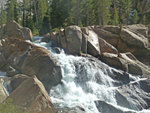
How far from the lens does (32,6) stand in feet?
226

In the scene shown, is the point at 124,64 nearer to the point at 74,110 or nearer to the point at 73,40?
the point at 73,40

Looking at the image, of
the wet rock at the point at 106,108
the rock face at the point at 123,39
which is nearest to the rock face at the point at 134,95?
the wet rock at the point at 106,108

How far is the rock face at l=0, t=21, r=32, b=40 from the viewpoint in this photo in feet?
113

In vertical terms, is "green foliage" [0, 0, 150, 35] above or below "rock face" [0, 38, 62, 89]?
above

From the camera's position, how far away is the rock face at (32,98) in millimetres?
12867

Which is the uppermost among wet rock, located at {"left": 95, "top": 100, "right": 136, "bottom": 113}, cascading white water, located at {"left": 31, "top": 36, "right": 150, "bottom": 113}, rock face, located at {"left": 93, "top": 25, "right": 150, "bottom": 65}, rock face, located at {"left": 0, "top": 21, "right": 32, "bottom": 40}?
rock face, located at {"left": 0, "top": 21, "right": 32, "bottom": 40}

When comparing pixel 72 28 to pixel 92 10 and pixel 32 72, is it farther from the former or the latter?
pixel 92 10

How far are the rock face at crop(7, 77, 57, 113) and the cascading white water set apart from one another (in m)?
5.35

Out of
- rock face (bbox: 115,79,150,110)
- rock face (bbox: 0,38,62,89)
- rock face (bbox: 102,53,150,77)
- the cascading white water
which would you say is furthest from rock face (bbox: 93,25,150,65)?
rock face (bbox: 0,38,62,89)

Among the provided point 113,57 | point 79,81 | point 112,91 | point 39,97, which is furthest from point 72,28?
point 39,97

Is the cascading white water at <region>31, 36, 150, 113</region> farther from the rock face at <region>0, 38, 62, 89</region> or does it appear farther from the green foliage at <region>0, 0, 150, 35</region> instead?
the green foliage at <region>0, 0, 150, 35</region>

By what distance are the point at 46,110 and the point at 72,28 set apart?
713 inches

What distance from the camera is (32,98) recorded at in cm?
1322

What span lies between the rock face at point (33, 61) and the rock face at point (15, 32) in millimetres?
7267
